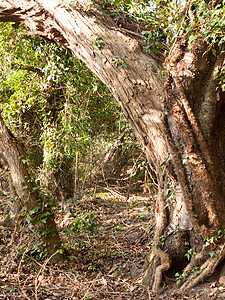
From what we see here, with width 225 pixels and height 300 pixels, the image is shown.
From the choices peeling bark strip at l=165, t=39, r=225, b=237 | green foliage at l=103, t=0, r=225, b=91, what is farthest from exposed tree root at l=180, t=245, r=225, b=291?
green foliage at l=103, t=0, r=225, b=91

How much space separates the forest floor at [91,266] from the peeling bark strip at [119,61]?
1.68 m

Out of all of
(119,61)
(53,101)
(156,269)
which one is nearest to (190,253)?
(156,269)

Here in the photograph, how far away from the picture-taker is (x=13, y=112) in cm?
720

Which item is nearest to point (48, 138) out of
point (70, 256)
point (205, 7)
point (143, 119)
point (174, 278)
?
point (70, 256)

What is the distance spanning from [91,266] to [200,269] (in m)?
1.99

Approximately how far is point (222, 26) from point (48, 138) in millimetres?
5121

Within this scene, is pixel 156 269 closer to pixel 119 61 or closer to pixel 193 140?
pixel 193 140

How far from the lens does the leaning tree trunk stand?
4.61 m

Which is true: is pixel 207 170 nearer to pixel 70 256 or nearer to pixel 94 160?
pixel 70 256

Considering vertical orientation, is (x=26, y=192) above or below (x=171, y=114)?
below

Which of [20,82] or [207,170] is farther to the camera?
[20,82]

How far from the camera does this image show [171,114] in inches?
128

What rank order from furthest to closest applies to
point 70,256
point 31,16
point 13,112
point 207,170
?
1. point 13,112
2. point 70,256
3. point 31,16
4. point 207,170

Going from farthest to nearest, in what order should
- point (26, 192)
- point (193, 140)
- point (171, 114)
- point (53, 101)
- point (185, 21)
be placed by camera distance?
point (53, 101), point (26, 192), point (171, 114), point (193, 140), point (185, 21)
